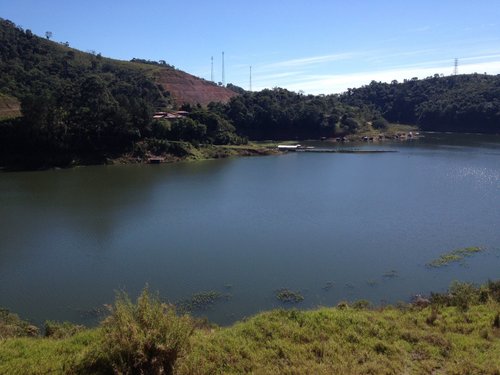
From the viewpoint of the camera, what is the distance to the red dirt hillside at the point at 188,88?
102m

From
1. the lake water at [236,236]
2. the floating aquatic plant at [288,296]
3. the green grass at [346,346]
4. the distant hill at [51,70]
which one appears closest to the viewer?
the green grass at [346,346]

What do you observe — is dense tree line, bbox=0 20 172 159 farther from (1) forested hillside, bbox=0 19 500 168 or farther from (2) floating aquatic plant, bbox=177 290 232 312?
(2) floating aquatic plant, bbox=177 290 232 312

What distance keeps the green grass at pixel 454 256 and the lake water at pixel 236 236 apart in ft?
1.28

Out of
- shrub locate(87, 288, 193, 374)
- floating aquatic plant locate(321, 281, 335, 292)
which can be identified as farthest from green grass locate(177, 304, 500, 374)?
floating aquatic plant locate(321, 281, 335, 292)

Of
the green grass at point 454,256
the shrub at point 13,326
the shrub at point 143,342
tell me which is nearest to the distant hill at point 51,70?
the shrub at point 13,326

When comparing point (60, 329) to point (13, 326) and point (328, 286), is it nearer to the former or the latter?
point (13, 326)

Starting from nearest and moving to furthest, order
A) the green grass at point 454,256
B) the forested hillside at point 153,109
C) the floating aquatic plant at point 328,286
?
the floating aquatic plant at point 328,286, the green grass at point 454,256, the forested hillside at point 153,109

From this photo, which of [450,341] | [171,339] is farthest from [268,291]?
[171,339]

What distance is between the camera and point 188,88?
106500 mm

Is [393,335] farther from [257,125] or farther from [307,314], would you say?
[257,125]

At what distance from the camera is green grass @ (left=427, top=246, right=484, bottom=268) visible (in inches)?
762

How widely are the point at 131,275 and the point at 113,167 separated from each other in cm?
3398

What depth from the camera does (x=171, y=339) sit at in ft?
25.5

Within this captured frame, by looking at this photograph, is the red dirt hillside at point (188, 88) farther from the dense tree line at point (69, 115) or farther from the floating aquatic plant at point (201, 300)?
the floating aquatic plant at point (201, 300)
